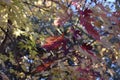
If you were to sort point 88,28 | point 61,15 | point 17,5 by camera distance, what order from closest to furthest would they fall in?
point 88,28, point 61,15, point 17,5

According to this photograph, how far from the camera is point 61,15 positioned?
1.06m

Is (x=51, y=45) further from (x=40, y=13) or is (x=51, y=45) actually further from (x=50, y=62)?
(x=40, y=13)

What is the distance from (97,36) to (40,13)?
1419 mm

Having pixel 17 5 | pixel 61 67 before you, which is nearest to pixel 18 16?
pixel 17 5

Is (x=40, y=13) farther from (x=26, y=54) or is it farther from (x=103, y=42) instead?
(x=103, y=42)

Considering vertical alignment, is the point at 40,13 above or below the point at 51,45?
above

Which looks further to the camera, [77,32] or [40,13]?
A: [40,13]

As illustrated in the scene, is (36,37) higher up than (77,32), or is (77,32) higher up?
(36,37)

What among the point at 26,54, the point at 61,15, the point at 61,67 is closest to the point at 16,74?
the point at 26,54

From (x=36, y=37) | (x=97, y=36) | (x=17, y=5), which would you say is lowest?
(x=97, y=36)

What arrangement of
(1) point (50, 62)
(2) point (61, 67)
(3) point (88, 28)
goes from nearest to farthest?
(3) point (88, 28) → (1) point (50, 62) → (2) point (61, 67)

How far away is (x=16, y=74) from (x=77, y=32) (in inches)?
83.5

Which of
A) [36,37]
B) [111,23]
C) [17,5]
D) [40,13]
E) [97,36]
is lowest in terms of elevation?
[97,36]

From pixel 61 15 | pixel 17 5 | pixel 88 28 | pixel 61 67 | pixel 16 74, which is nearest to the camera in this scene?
pixel 88 28
